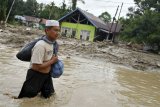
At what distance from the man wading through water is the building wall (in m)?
36.1

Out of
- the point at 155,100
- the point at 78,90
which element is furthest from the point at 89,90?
the point at 155,100

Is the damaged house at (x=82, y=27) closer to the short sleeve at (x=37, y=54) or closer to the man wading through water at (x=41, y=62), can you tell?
the man wading through water at (x=41, y=62)

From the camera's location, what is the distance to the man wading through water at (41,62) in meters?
5.08

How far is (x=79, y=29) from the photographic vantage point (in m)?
43.0

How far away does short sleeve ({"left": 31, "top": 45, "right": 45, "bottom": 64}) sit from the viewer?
5.05 meters

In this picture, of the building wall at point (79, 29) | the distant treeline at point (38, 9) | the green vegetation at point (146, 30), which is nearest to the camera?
the green vegetation at point (146, 30)

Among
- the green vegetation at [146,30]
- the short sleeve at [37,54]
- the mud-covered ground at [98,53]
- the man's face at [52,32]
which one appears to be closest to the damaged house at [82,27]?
the green vegetation at [146,30]

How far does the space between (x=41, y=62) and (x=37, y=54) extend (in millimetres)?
150

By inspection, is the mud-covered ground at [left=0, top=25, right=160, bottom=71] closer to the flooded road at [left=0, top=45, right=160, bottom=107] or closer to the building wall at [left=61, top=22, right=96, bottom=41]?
the flooded road at [left=0, top=45, right=160, bottom=107]

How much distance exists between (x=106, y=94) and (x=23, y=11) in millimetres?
71269

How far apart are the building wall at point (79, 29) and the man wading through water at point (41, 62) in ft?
118

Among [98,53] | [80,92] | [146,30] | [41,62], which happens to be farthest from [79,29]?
[41,62]

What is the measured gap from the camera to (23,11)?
76562mm

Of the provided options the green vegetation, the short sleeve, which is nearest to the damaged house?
the green vegetation
